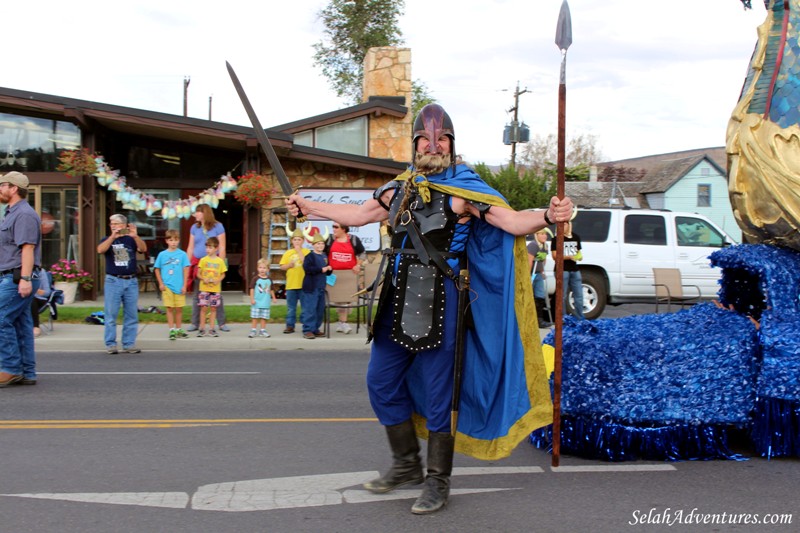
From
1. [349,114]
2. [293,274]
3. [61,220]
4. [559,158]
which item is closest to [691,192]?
[349,114]

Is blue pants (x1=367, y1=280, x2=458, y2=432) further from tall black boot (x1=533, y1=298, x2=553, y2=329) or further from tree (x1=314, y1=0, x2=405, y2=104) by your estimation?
tree (x1=314, y1=0, x2=405, y2=104)

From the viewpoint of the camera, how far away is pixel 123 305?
1032 cm

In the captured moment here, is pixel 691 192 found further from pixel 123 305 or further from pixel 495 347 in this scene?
pixel 495 347

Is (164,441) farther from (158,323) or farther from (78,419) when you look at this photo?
(158,323)

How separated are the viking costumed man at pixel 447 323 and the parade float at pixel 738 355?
1.84 ft

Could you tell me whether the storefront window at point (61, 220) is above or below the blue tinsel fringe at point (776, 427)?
above

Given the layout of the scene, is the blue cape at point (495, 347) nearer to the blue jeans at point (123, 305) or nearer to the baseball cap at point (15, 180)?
the baseball cap at point (15, 180)

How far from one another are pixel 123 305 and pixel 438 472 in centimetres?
708

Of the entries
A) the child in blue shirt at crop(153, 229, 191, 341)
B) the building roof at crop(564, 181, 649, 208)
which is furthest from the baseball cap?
the building roof at crop(564, 181, 649, 208)

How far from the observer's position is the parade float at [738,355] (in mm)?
5023

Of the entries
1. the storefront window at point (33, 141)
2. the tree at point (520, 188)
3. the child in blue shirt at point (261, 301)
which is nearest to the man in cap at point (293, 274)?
the child in blue shirt at point (261, 301)

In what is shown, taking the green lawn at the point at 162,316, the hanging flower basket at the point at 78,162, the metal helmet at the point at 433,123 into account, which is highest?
the hanging flower basket at the point at 78,162

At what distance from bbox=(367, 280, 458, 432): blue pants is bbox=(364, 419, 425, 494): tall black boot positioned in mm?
63

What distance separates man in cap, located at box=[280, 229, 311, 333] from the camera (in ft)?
39.4
